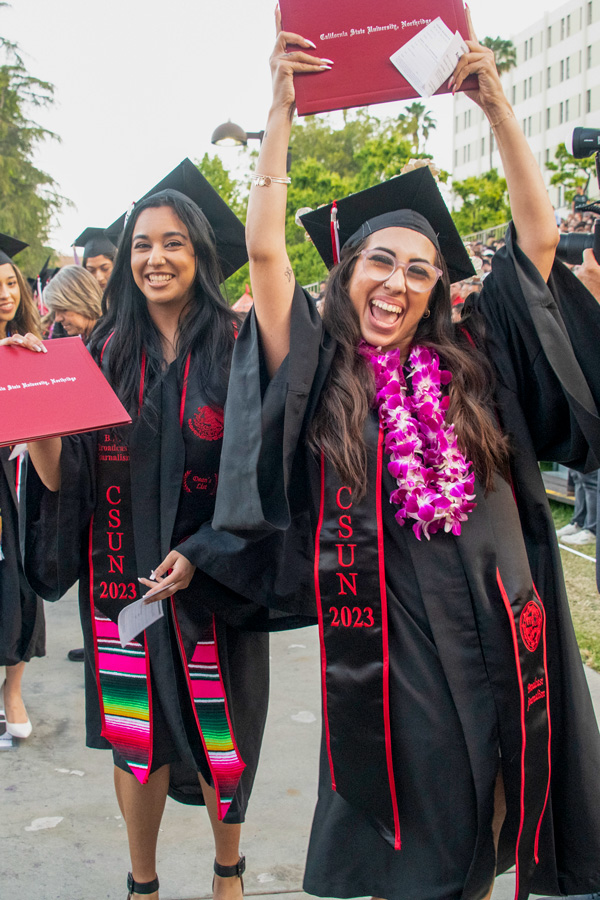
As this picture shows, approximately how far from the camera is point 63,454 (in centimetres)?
234

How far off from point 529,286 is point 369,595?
2.77 ft

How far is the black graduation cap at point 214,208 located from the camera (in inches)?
99.9

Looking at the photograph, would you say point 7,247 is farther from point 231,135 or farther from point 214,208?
point 231,135

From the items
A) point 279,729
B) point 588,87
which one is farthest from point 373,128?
point 279,729

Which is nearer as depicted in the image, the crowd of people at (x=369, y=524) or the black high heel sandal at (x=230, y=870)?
the crowd of people at (x=369, y=524)

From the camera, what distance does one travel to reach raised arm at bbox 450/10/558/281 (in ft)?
6.34

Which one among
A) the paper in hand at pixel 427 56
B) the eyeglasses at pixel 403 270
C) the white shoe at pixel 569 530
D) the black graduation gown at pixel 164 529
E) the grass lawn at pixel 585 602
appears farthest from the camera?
the white shoe at pixel 569 530

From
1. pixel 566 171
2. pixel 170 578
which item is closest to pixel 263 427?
pixel 170 578

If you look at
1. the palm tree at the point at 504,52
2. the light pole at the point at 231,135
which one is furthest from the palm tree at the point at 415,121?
the light pole at the point at 231,135

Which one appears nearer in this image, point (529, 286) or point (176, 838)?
point (529, 286)

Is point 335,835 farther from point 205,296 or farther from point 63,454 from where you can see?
point 205,296

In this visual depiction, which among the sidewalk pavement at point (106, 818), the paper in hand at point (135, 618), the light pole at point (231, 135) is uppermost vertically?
the light pole at point (231, 135)

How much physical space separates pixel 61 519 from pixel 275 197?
3.59ft

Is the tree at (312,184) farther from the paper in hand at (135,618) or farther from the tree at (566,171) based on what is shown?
the paper in hand at (135,618)
